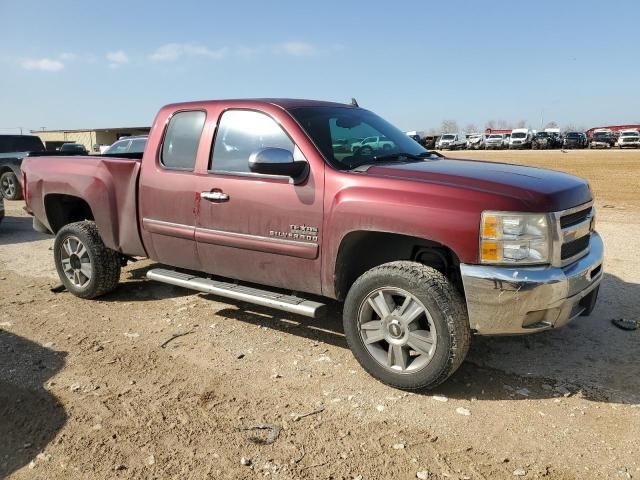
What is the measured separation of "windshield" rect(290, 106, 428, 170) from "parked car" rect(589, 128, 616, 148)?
4931 centimetres

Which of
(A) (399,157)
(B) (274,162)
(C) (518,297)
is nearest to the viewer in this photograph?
(C) (518,297)

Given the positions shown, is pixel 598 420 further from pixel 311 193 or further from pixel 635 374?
pixel 311 193

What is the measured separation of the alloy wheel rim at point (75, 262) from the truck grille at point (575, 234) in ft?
14.0

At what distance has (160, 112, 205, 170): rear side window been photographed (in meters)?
4.51

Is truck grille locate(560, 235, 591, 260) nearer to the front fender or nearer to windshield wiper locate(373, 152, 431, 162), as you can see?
the front fender

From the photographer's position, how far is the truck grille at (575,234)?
10.8 feet

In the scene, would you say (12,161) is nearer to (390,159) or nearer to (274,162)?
(274,162)

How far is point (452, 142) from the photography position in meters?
57.1

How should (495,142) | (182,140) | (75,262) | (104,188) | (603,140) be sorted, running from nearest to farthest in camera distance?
(182,140) < (104,188) < (75,262) < (603,140) < (495,142)

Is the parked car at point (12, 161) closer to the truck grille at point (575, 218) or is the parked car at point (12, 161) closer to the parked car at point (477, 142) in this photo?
the truck grille at point (575, 218)

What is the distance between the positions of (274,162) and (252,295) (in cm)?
108

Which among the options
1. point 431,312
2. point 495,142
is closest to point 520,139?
point 495,142

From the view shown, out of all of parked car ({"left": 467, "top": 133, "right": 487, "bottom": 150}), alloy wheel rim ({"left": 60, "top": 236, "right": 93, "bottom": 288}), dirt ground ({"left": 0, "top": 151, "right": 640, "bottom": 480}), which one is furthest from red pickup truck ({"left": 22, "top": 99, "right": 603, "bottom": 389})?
parked car ({"left": 467, "top": 133, "right": 487, "bottom": 150})

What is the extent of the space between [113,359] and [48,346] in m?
0.66
